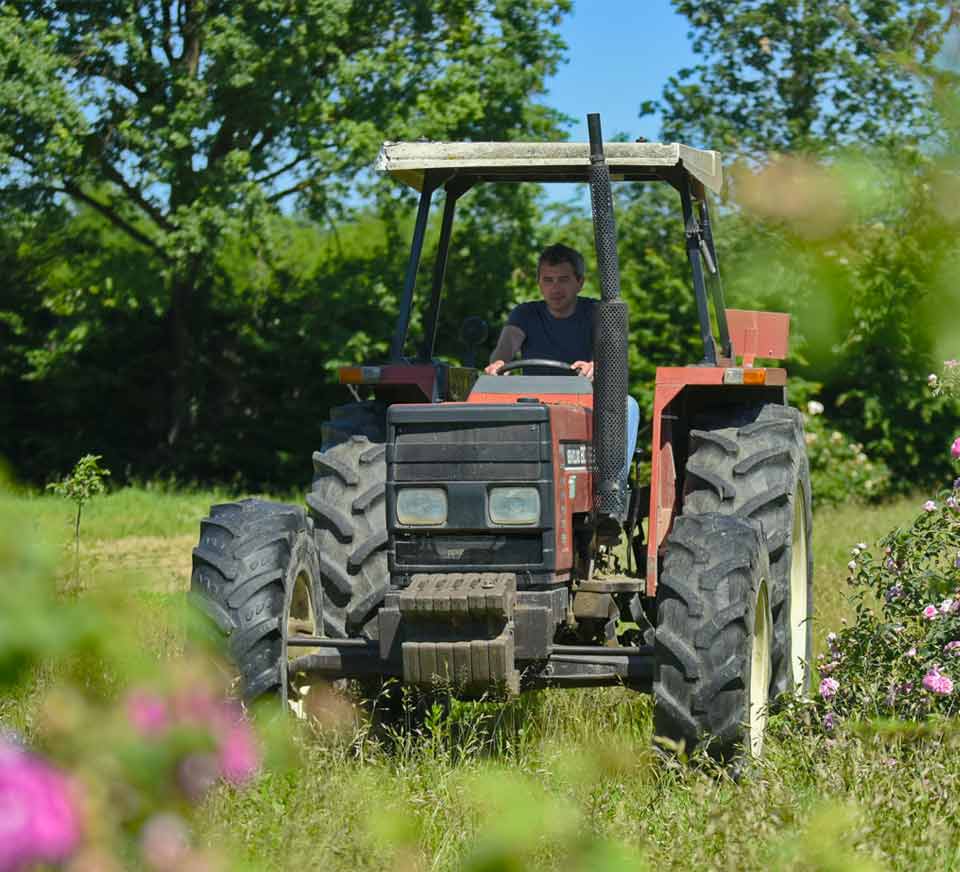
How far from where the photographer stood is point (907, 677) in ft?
17.8

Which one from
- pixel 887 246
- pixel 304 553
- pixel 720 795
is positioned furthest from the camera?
pixel 887 246

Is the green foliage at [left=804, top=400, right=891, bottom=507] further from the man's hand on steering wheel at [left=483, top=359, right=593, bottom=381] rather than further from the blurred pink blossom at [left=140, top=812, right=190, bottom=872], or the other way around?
the blurred pink blossom at [left=140, top=812, right=190, bottom=872]

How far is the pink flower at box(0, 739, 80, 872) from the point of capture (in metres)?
1.23

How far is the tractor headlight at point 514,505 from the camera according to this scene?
5.10 m

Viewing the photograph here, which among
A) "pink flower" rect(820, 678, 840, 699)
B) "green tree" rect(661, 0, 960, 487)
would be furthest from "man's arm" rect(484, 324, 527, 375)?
"green tree" rect(661, 0, 960, 487)

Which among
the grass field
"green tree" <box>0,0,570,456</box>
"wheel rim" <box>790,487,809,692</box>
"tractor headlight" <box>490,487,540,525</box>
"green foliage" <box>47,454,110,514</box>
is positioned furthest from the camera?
"green tree" <box>0,0,570,456</box>

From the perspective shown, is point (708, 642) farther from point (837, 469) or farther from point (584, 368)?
point (837, 469)

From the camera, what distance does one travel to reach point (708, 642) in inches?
191

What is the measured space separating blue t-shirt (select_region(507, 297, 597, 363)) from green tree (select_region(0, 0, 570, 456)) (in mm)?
10167

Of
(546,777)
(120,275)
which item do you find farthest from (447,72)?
(546,777)

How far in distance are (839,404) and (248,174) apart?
264 inches

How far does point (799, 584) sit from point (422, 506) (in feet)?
8.19

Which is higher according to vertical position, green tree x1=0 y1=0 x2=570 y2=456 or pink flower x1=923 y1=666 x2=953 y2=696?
green tree x1=0 y1=0 x2=570 y2=456

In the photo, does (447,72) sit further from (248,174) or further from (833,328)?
(833,328)
